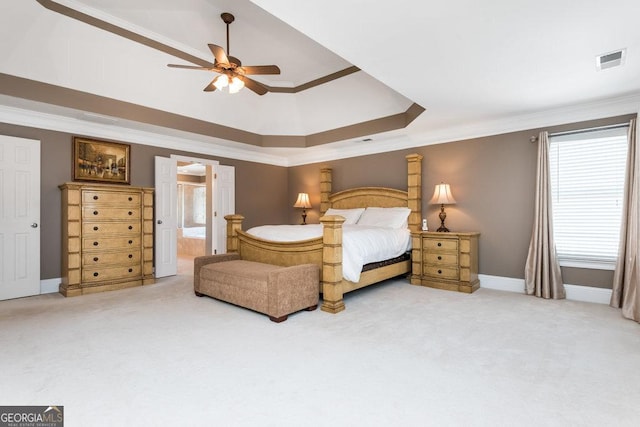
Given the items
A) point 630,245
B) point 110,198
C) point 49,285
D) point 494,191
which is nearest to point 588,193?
point 630,245

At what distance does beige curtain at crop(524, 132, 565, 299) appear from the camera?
3.98 meters

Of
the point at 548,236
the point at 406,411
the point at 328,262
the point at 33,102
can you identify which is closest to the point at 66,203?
the point at 33,102

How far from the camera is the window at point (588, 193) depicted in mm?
3742

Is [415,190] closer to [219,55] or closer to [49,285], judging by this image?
[219,55]

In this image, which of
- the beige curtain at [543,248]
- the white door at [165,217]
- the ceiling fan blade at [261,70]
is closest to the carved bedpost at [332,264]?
the ceiling fan blade at [261,70]

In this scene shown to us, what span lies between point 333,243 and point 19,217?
13.2 ft

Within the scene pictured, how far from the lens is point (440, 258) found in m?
4.54

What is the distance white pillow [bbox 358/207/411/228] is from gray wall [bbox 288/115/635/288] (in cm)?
37

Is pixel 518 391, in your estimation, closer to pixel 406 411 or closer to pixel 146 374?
pixel 406 411

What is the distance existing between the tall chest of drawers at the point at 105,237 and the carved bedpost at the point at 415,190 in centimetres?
410

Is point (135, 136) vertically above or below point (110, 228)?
above

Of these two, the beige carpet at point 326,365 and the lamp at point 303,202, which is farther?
the lamp at point 303,202

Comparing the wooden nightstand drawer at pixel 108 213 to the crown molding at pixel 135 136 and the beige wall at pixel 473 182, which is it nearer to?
the beige wall at pixel 473 182

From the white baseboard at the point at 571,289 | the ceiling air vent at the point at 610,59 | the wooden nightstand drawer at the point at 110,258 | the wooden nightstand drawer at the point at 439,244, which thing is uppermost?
the ceiling air vent at the point at 610,59
